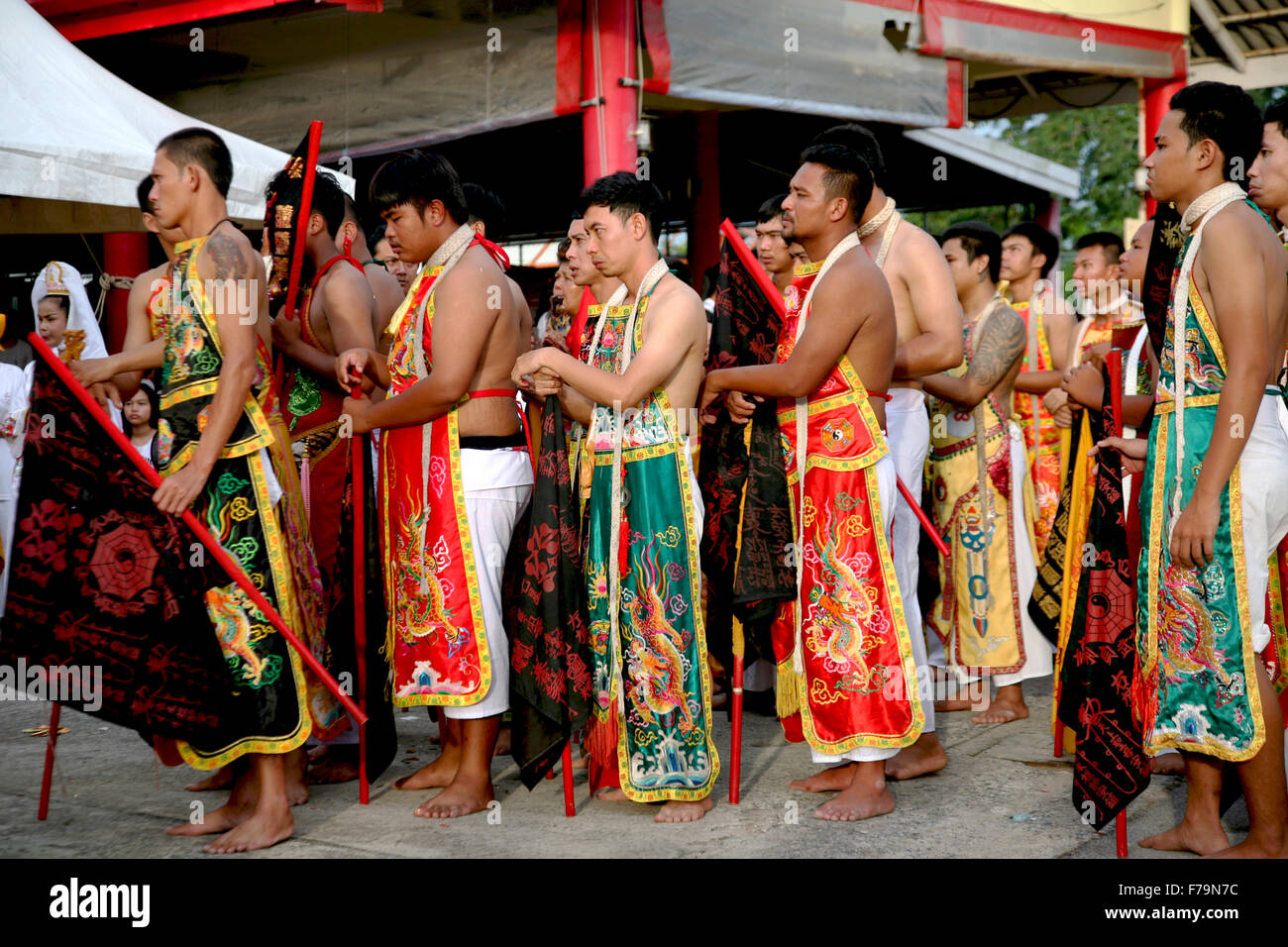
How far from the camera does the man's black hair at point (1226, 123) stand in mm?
3396

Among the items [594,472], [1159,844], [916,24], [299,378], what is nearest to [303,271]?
[299,378]

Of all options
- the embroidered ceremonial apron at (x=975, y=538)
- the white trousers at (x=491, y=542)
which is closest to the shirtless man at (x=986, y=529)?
the embroidered ceremonial apron at (x=975, y=538)

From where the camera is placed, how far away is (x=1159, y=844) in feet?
11.8

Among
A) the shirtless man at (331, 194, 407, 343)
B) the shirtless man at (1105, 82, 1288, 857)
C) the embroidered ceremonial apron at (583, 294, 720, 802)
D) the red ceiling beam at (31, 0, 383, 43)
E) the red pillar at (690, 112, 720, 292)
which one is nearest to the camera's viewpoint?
the shirtless man at (1105, 82, 1288, 857)

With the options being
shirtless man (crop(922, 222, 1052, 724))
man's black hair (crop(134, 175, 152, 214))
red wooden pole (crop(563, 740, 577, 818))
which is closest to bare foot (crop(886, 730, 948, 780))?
shirtless man (crop(922, 222, 1052, 724))

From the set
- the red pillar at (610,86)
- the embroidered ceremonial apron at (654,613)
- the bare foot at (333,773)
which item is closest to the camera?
the embroidered ceremonial apron at (654,613)

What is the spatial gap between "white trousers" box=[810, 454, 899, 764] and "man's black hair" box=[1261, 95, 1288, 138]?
1432 mm

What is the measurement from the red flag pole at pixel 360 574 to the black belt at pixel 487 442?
38 cm

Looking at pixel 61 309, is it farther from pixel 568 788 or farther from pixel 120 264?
pixel 568 788

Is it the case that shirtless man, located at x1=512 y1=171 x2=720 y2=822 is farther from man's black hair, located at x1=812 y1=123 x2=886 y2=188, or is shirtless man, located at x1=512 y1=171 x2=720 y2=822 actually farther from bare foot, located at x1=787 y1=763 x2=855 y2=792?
man's black hair, located at x1=812 y1=123 x2=886 y2=188

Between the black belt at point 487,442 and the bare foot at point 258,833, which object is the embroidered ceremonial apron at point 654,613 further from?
the bare foot at point 258,833

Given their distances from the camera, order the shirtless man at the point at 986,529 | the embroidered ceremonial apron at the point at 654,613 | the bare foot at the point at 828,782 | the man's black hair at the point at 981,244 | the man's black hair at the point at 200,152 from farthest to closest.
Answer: the man's black hair at the point at 981,244 → the shirtless man at the point at 986,529 → the bare foot at the point at 828,782 → the embroidered ceremonial apron at the point at 654,613 → the man's black hair at the point at 200,152

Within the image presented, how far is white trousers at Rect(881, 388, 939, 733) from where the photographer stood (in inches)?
164

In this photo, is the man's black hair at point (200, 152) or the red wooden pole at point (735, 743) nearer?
the man's black hair at point (200, 152)
